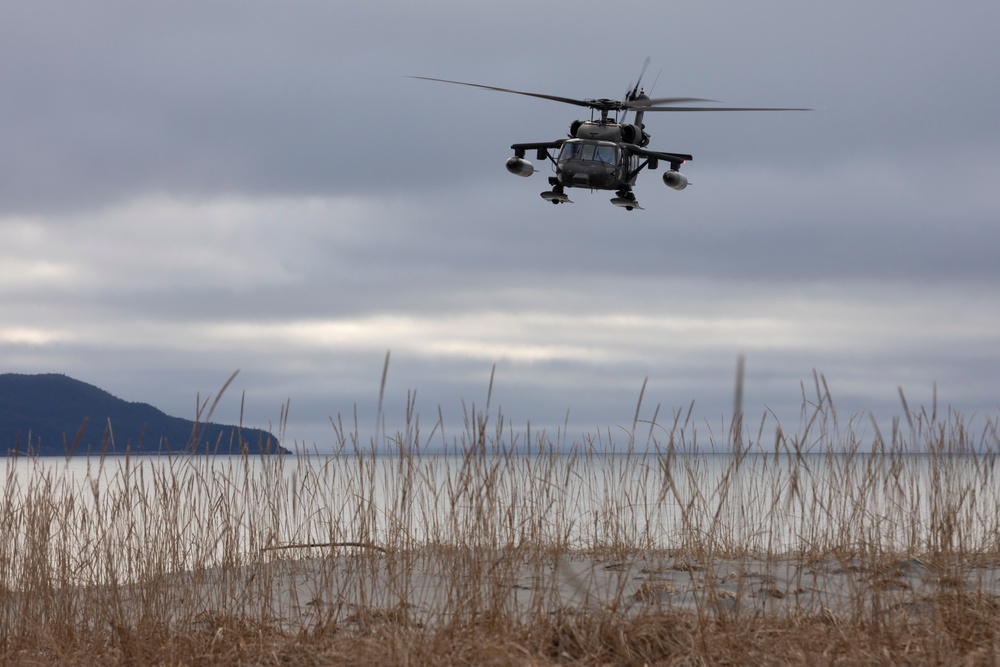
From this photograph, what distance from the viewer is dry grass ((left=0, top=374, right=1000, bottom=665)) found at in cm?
379

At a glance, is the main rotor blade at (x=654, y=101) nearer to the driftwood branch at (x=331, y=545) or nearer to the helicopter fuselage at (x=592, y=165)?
the helicopter fuselage at (x=592, y=165)

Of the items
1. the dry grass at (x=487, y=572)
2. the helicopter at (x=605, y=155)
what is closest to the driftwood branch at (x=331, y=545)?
the dry grass at (x=487, y=572)

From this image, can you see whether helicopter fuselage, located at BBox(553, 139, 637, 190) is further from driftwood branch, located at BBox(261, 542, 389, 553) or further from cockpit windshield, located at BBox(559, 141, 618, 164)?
driftwood branch, located at BBox(261, 542, 389, 553)

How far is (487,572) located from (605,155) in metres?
10.4

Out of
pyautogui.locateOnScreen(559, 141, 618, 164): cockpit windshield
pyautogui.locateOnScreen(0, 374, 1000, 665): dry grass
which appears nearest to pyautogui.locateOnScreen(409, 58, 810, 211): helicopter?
pyautogui.locateOnScreen(559, 141, 618, 164): cockpit windshield

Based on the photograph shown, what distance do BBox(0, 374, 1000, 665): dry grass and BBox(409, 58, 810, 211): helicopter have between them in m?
8.02

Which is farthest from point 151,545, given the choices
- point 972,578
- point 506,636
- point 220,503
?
point 972,578

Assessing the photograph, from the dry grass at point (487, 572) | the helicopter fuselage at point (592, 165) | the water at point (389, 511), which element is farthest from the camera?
the helicopter fuselage at point (592, 165)

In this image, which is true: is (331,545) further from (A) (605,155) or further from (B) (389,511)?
(A) (605,155)

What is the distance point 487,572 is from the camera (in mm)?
4438

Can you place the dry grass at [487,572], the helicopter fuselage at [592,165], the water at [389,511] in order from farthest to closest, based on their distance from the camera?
the helicopter fuselage at [592,165], the water at [389,511], the dry grass at [487,572]

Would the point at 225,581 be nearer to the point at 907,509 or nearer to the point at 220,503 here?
the point at 220,503

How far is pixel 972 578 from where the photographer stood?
17.3ft

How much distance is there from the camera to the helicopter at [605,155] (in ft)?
46.0
